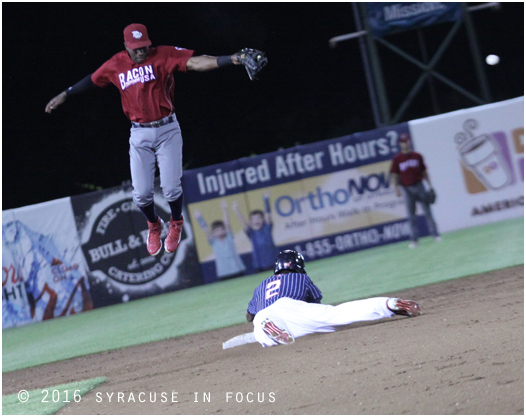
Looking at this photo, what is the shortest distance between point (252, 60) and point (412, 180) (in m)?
10.9

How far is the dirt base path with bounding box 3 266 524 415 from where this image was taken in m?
5.98

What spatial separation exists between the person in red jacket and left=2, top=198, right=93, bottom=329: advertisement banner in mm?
6514

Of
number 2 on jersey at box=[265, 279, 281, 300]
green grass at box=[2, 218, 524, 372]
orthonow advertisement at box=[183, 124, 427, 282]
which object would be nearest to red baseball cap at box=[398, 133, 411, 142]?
orthonow advertisement at box=[183, 124, 427, 282]

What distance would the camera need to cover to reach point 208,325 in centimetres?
1158

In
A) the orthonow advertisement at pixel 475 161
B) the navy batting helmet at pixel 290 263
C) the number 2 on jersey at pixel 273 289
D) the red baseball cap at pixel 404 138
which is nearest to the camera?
the number 2 on jersey at pixel 273 289

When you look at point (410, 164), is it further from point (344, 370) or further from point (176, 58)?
point (176, 58)

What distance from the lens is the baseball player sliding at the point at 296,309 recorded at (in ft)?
28.0

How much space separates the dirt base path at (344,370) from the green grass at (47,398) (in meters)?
0.19

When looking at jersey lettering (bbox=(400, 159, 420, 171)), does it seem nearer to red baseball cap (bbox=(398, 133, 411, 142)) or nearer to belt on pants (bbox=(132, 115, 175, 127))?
red baseball cap (bbox=(398, 133, 411, 142))

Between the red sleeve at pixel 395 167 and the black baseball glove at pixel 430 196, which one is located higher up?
the red sleeve at pixel 395 167

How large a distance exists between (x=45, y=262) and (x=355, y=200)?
6508 millimetres

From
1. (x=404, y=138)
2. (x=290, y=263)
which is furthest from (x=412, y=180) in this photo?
(x=290, y=263)

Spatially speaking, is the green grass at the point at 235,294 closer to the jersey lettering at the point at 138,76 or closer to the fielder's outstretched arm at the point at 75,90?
the fielder's outstretched arm at the point at 75,90

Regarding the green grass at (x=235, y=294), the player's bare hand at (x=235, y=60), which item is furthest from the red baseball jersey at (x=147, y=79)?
the green grass at (x=235, y=294)
